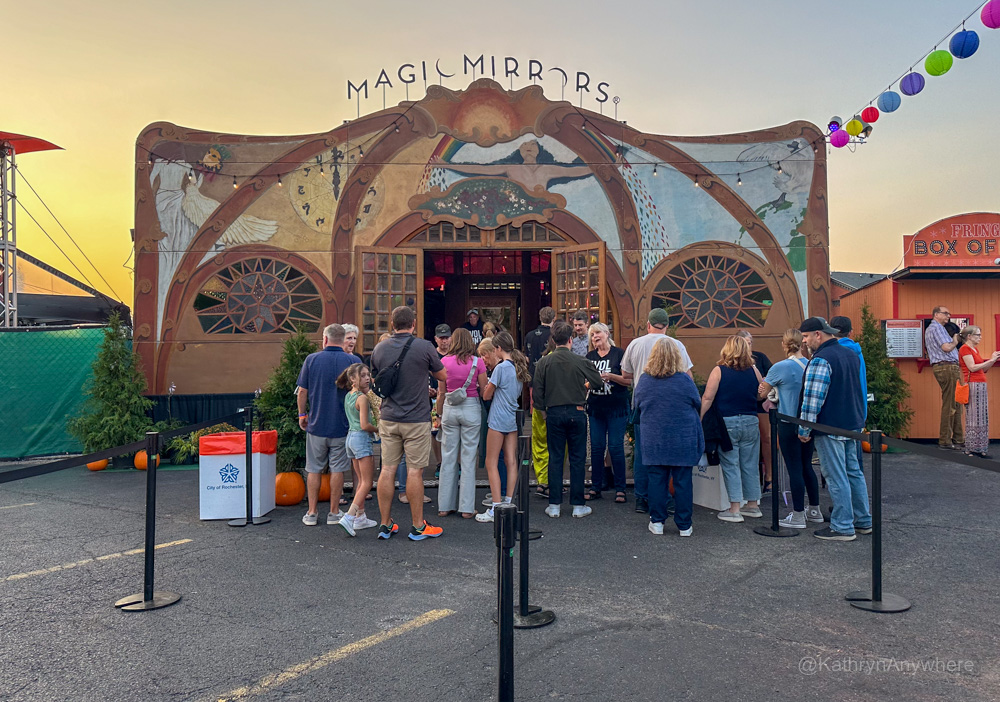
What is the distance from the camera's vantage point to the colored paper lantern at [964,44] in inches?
323

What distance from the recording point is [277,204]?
41.4 feet

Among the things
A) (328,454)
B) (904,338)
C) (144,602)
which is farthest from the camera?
(904,338)

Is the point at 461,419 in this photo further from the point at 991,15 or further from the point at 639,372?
the point at 991,15

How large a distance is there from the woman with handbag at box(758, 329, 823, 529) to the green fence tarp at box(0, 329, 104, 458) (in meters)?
10.7

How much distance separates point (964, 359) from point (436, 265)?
1218cm

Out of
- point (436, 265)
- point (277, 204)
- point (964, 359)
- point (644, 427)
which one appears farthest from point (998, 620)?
point (436, 265)

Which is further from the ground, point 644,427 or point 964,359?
point 964,359

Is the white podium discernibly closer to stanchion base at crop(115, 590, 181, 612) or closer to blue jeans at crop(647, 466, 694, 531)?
stanchion base at crop(115, 590, 181, 612)

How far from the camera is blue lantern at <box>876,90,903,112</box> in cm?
1048

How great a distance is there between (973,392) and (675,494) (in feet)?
21.7

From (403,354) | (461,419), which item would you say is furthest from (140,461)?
(403,354)

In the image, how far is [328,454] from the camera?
686cm

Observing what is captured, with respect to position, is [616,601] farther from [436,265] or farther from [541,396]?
[436,265]

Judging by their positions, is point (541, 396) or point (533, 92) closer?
point (541, 396)
